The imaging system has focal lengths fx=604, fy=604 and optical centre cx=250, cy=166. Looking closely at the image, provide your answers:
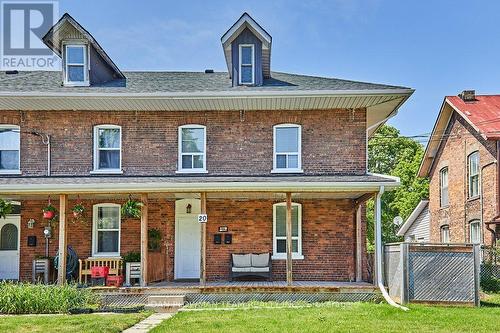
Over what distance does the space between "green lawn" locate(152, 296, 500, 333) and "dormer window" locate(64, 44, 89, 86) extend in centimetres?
815

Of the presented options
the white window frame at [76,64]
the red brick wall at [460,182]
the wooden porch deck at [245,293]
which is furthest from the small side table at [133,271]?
the red brick wall at [460,182]

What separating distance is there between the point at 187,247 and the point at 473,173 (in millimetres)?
10895

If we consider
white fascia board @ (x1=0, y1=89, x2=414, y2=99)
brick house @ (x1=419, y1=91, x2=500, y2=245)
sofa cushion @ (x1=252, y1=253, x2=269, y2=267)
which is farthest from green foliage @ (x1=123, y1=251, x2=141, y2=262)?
brick house @ (x1=419, y1=91, x2=500, y2=245)

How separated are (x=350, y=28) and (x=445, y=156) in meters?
9.23

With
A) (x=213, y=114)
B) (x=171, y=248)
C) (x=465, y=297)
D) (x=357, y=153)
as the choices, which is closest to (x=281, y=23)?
(x=213, y=114)

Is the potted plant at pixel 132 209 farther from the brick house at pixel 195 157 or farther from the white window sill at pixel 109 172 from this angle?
the white window sill at pixel 109 172

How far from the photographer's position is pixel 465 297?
1412 centimetres

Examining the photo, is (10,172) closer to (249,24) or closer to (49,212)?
(49,212)

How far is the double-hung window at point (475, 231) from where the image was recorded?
2136 cm

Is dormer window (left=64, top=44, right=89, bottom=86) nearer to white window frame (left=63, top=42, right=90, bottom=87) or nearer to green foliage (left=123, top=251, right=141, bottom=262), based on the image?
white window frame (left=63, top=42, right=90, bottom=87)

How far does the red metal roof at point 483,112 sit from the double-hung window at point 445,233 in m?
5.05

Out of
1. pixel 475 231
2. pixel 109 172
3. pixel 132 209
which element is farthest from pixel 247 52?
pixel 475 231

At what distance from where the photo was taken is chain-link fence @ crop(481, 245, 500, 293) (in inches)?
669

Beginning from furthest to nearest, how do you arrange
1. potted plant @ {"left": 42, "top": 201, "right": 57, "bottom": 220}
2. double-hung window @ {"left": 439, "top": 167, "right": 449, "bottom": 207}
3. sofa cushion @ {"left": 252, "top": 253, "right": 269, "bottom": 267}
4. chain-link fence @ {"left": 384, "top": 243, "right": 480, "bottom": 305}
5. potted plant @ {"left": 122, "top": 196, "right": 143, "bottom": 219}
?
double-hung window @ {"left": 439, "top": 167, "right": 449, "bottom": 207} → sofa cushion @ {"left": 252, "top": 253, "right": 269, "bottom": 267} → potted plant @ {"left": 42, "top": 201, "right": 57, "bottom": 220} → potted plant @ {"left": 122, "top": 196, "right": 143, "bottom": 219} → chain-link fence @ {"left": 384, "top": 243, "right": 480, "bottom": 305}
